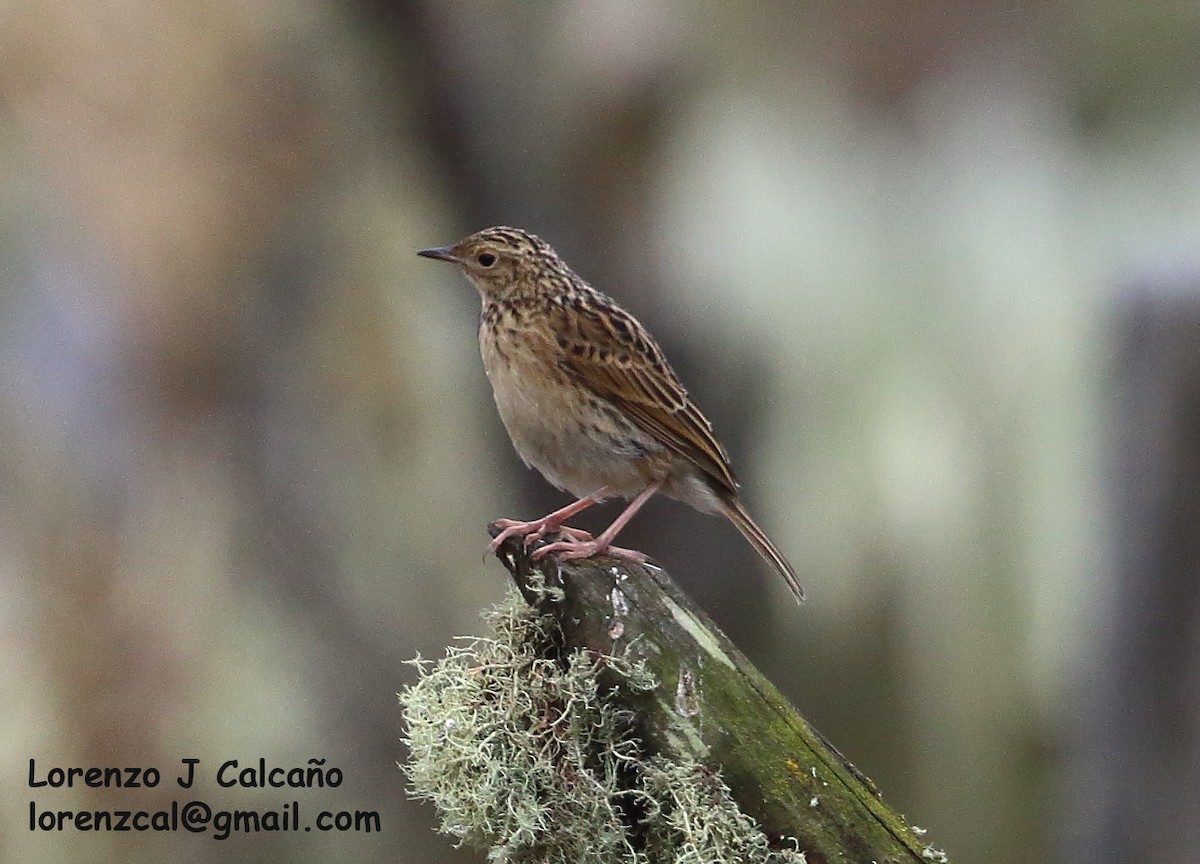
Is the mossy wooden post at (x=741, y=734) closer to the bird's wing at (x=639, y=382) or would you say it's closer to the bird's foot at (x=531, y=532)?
the bird's foot at (x=531, y=532)

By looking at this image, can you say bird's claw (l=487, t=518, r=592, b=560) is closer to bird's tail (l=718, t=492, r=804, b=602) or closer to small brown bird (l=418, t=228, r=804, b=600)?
small brown bird (l=418, t=228, r=804, b=600)

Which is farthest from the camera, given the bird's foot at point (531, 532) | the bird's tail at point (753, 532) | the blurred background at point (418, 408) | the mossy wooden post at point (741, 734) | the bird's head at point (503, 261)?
the blurred background at point (418, 408)

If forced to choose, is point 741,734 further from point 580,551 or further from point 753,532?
point 753,532

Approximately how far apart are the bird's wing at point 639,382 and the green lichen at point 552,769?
1.19 m

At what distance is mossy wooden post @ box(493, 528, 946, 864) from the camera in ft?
8.33

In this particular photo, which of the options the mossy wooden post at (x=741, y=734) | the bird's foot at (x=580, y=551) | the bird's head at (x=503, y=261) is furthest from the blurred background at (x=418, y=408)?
the mossy wooden post at (x=741, y=734)

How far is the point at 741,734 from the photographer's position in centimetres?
258

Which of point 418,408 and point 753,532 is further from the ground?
point 418,408

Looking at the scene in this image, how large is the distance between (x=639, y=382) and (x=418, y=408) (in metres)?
3.57

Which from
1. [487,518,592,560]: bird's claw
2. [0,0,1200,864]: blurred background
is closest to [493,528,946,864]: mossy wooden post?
[487,518,592,560]: bird's claw

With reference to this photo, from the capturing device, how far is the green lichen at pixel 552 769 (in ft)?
8.36

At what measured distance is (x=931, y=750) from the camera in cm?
730

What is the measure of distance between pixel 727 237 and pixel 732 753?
5553 millimetres

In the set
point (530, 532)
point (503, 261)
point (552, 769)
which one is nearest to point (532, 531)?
point (530, 532)
